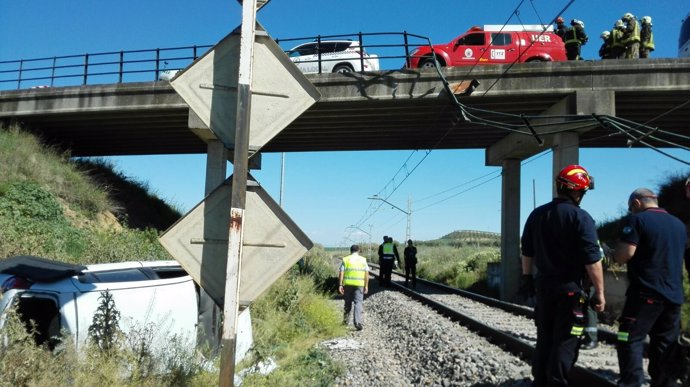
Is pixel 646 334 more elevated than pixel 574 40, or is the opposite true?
pixel 574 40

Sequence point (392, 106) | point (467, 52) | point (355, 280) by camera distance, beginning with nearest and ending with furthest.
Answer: point (355, 280)
point (392, 106)
point (467, 52)

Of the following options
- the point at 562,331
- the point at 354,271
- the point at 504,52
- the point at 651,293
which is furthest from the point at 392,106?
the point at 562,331

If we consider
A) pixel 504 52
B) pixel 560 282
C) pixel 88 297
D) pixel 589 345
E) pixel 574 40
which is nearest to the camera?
pixel 560 282

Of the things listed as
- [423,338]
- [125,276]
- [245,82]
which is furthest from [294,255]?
[423,338]

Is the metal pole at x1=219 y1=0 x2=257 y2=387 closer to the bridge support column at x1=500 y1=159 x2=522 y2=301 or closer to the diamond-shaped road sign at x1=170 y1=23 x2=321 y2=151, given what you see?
the diamond-shaped road sign at x1=170 y1=23 x2=321 y2=151

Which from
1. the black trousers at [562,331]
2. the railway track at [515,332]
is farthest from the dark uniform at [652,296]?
the railway track at [515,332]

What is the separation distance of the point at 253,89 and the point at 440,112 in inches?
545

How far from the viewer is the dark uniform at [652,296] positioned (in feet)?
14.0

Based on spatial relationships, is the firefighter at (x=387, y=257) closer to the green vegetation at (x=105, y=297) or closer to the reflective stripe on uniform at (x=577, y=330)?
the green vegetation at (x=105, y=297)

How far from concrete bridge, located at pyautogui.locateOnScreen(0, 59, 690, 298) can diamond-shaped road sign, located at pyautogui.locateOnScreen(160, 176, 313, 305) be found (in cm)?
Result: 896

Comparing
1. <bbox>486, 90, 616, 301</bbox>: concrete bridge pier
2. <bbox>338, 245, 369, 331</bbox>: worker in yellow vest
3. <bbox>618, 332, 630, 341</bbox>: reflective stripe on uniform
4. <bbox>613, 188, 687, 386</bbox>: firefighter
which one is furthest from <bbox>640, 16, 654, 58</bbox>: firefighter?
<bbox>618, 332, 630, 341</bbox>: reflective stripe on uniform

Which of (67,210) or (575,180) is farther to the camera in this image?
(67,210)

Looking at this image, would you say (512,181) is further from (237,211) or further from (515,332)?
(237,211)

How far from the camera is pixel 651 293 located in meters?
4.28
